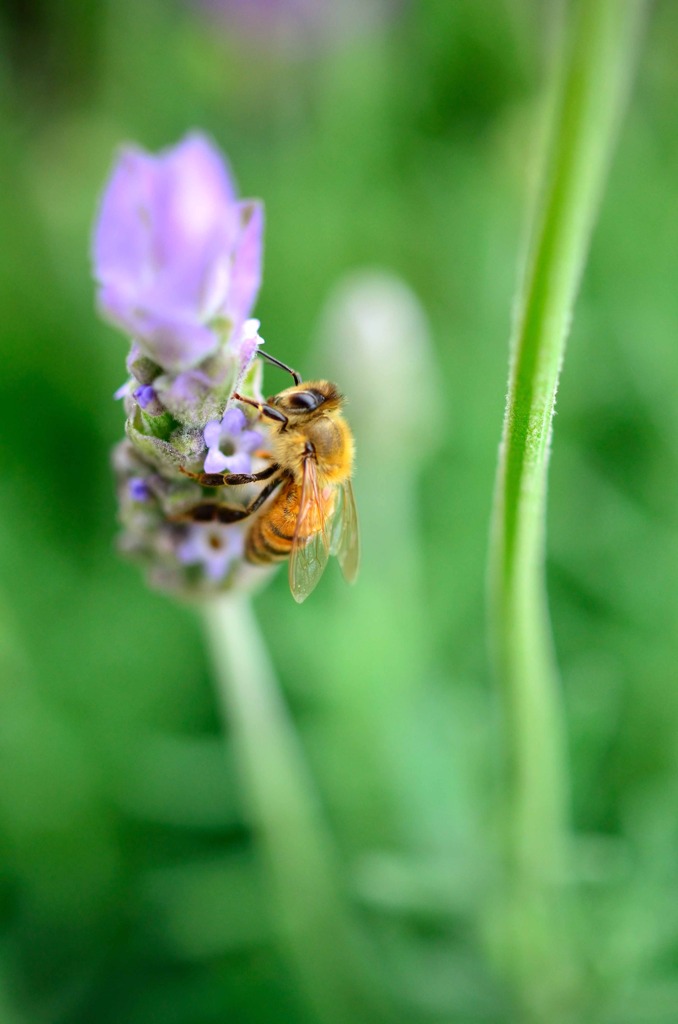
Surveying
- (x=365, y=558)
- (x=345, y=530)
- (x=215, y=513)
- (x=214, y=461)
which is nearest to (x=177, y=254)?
(x=214, y=461)

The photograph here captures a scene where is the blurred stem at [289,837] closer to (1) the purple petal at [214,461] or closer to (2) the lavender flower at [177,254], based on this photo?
(1) the purple petal at [214,461]

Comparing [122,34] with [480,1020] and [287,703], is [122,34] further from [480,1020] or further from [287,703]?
[480,1020]

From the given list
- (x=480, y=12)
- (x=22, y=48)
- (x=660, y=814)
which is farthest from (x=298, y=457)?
(x=22, y=48)

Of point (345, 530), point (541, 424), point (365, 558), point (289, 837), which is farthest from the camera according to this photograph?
point (365, 558)

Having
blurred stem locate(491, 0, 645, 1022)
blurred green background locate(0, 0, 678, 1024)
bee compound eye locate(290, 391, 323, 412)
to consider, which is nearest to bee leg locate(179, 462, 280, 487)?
bee compound eye locate(290, 391, 323, 412)

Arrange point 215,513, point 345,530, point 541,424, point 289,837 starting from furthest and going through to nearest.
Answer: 1. point 289,837
2. point 345,530
3. point 215,513
4. point 541,424

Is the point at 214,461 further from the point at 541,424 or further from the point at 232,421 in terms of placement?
the point at 541,424

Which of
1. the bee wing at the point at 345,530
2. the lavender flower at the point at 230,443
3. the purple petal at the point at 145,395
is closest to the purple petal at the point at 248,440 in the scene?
the lavender flower at the point at 230,443

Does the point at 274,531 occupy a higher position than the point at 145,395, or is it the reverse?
the point at 145,395
